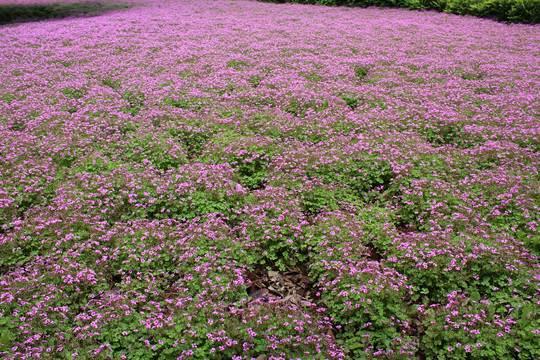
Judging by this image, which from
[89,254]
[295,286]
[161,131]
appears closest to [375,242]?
[295,286]

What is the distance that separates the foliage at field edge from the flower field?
56.5 feet

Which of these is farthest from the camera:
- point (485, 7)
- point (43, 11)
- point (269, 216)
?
point (43, 11)

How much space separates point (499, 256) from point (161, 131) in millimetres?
7941

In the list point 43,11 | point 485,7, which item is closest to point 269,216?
point 485,7

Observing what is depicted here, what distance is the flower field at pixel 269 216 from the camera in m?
4.27

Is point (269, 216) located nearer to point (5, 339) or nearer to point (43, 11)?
point (5, 339)

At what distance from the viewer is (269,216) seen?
6.25 m

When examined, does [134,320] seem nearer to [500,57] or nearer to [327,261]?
[327,261]

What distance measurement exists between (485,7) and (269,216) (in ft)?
103

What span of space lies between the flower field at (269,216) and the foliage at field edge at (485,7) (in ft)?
56.5

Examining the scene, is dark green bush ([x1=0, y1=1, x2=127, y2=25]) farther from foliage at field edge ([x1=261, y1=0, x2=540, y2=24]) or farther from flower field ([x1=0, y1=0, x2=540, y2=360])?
foliage at field edge ([x1=261, y1=0, x2=540, y2=24])

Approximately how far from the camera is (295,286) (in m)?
5.54

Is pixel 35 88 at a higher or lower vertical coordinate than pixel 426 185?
higher

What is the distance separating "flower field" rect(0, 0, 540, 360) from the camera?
168 inches
